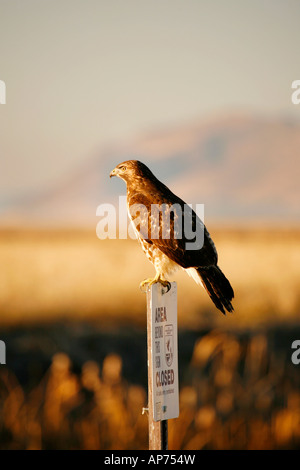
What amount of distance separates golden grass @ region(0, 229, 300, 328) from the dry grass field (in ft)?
0.19

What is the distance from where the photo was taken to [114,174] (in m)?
6.16

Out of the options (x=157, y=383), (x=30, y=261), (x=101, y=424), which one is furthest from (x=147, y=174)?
(x=30, y=261)

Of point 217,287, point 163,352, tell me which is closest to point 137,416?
point 217,287

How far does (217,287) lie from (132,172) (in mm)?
1225

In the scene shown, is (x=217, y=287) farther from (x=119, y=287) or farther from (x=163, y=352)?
(x=119, y=287)

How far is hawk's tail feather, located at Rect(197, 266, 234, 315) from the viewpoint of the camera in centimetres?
543

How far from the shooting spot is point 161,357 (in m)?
4.60

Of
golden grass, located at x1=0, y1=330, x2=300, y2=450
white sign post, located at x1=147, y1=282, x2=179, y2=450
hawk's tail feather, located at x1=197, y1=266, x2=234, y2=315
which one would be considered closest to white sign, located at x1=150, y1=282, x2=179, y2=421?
white sign post, located at x1=147, y1=282, x2=179, y2=450

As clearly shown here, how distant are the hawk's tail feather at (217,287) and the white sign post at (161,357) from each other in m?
0.77

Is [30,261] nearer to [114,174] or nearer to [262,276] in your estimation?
[262,276]

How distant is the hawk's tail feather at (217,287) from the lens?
214 inches

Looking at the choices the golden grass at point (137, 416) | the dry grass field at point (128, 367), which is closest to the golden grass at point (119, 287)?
the dry grass field at point (128, 367)

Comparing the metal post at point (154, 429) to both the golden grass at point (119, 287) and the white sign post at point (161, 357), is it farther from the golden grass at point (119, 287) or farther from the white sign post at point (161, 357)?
the golden grass at point (119, 287)
